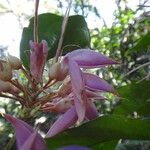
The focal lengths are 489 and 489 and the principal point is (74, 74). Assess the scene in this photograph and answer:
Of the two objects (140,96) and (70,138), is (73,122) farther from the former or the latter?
(140,96)

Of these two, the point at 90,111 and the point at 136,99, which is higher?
the point at 90,111

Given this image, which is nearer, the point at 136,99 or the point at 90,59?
the point at 90,59

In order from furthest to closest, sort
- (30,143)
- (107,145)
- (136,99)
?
1. (136,99)
2. (107,145)
3. (30,143)

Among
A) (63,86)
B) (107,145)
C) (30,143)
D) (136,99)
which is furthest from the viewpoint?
(136,99)

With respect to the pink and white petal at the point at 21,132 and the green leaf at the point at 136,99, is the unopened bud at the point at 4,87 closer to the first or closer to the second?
the pink and white petal at the point at 21,132

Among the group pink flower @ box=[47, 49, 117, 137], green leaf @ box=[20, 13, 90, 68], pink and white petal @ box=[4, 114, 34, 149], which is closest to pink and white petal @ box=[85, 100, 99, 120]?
pink flower @ box=[47, 49, 117, 137]

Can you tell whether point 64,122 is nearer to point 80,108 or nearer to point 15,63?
point 80,108

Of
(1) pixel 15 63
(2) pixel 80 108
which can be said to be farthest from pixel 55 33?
(2) pixel 80 108

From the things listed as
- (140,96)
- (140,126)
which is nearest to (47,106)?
(140,126)
